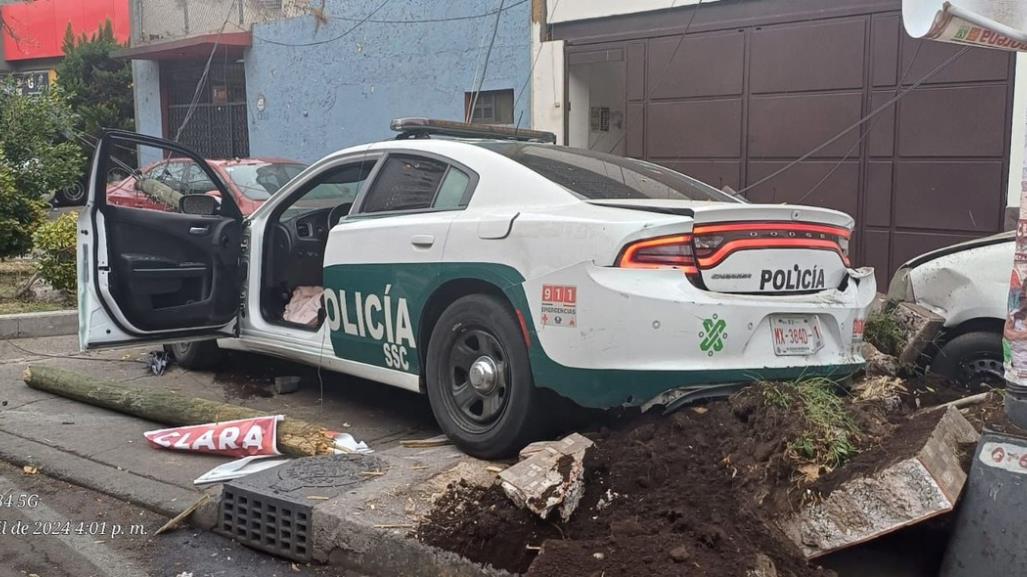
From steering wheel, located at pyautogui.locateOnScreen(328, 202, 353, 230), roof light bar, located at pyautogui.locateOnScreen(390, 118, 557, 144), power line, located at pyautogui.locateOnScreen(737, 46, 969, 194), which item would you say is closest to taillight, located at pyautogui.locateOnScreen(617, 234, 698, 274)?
roof light bar, located at pyautogui.locateOnScreen(390, 118, 557, 144)

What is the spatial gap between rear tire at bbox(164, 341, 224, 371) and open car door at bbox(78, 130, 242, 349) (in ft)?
2.58

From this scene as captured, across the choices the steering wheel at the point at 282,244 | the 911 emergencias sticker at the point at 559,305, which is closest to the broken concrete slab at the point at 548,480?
the 911 emergencias sticker at the point at 559,305

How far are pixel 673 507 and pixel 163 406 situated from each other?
3284 mm

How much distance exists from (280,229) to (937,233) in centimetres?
593

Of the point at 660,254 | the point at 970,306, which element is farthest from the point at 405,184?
the point at 970,306

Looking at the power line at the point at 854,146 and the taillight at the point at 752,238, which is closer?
the taillight at the point at 752,238

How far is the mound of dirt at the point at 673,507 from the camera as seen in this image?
3227mm

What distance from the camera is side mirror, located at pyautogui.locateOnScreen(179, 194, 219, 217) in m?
6.19

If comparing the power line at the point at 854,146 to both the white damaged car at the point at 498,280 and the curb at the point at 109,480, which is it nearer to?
the white damaged car at the point at 498,280

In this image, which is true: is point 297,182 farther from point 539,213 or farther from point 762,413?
point 762,413

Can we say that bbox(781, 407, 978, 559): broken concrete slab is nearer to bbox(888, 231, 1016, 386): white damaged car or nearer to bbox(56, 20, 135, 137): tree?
bbox(888, 231, 1016, 386): white damaged car

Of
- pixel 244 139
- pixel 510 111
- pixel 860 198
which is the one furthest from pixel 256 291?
pixel 244 139

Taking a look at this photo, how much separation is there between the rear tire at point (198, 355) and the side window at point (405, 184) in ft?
6.90

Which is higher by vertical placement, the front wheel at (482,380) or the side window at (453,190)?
the side window at (453,190)
